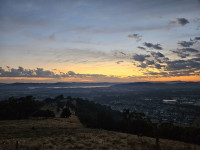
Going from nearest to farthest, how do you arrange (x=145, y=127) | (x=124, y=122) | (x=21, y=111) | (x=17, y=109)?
(x=145, y=127), (x=124, y=122), (x=17, y=109), (x=21, y=111)

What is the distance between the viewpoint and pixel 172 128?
144 feet

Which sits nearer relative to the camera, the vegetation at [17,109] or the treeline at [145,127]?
the treeline at [145,127]

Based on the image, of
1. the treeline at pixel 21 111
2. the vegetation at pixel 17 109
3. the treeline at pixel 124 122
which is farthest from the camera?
the treeline at pixel 21 111

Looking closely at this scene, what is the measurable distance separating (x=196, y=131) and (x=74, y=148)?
32413 mm

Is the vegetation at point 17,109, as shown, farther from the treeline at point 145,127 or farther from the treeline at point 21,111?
the treeline at point 145,127

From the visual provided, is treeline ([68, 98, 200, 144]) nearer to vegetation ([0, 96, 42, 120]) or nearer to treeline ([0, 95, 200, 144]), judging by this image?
treeline ([0, 95, 200, 144])

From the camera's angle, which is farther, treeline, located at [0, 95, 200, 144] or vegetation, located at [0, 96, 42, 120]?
vegetation, located at [0, 96, 42, 120]

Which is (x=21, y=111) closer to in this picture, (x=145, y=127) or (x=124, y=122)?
(x=124, y=122)

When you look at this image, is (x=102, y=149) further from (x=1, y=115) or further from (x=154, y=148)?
(x=1, y=115)

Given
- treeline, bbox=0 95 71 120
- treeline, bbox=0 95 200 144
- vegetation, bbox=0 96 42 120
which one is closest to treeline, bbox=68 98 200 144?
treeline, bbox=0 95 200 144

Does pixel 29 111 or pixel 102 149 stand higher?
pixel 102 149

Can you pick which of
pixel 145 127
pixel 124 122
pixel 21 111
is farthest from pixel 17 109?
pixel 145 127

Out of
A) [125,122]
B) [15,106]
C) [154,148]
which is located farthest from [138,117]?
[15,106]

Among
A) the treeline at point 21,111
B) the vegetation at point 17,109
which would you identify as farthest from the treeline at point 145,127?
the vegetation at point 17,109
